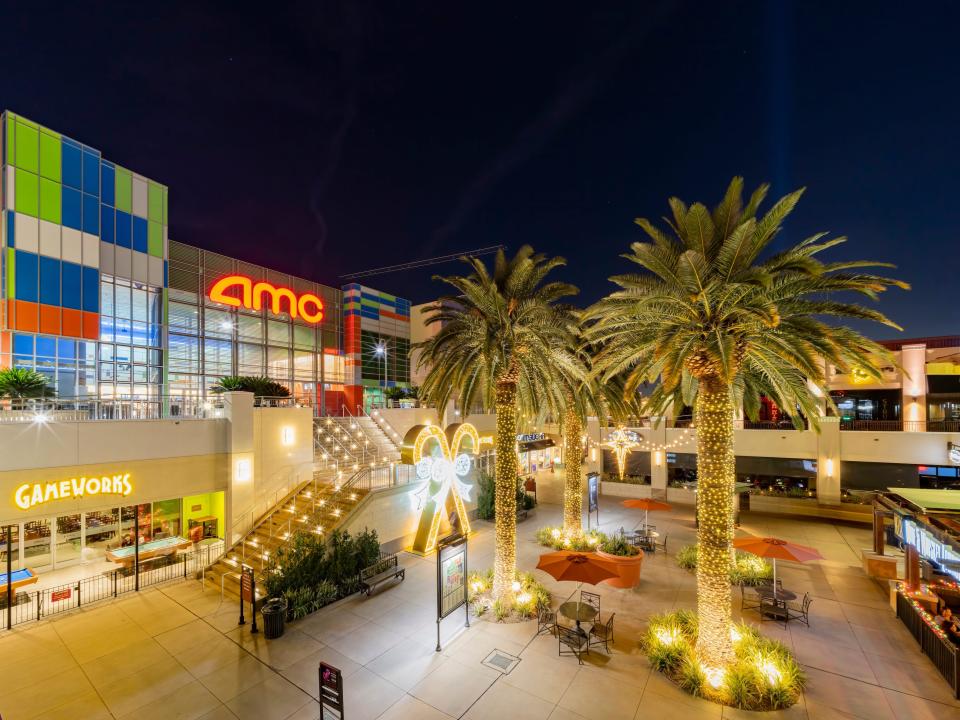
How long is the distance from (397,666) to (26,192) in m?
27.6

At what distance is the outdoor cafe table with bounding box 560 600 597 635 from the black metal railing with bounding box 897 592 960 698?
25.2 feet

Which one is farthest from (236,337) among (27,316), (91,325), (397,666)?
(397,666)

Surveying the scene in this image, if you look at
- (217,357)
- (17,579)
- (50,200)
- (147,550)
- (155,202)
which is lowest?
(147,550)

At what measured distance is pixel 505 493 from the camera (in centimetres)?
1352

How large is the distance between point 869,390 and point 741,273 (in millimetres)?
31826

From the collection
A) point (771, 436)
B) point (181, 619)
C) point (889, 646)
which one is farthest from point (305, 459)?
point (771, 436)

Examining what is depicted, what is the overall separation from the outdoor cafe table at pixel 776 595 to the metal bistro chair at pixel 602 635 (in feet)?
17.6

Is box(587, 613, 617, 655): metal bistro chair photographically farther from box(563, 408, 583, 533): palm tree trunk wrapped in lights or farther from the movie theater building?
the movie theater building

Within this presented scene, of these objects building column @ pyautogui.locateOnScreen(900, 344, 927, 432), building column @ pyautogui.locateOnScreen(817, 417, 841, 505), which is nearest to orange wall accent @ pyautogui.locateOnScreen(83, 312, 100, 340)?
building column @ pyautogui.locateOnScreen(817, 417, 841, 505)

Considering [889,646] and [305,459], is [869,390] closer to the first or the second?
[889,646]

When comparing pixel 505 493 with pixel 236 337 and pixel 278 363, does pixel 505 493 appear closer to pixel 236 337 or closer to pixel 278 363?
pixel 236 337

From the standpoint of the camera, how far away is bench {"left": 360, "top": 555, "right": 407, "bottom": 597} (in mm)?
14664

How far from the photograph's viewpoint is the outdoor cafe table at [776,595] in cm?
1279

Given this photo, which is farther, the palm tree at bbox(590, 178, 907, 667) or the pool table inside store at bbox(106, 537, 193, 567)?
the pool table inside store at bbox(106, 537, 193, 567)
